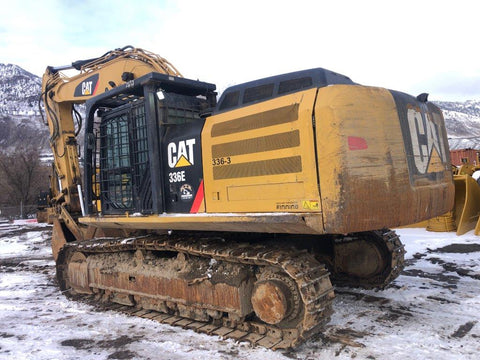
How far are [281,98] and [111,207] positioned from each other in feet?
10.6

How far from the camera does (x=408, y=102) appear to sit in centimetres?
452

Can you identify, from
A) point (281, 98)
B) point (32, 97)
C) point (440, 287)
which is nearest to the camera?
point (281, 98)

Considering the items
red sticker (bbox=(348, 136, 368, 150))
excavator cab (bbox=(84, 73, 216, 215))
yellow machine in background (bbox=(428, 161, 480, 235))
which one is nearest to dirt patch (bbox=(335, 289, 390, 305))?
red sticker (bbox=(348, 136, 368, 150))

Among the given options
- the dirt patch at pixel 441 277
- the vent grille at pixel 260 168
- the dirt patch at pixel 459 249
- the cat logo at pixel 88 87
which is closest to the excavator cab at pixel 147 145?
the vent grille at pixel 260 168

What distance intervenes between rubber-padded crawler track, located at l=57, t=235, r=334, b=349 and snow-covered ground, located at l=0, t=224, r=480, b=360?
0.16 meters

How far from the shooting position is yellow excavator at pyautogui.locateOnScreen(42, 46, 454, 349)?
3883 millimetres

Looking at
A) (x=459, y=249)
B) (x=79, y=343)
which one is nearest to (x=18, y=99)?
(x=459, y=249)

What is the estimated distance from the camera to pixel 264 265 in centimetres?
454

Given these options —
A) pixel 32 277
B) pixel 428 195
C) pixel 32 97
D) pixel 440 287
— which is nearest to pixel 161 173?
pixel 428 195

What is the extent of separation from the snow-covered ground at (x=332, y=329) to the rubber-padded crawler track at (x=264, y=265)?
6.3 inches

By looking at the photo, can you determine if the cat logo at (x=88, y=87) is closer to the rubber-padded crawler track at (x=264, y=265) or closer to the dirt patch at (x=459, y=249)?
the rubber-padded crawler track at (x=264, y=265)

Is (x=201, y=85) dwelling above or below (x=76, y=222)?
above

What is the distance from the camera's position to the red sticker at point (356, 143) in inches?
149

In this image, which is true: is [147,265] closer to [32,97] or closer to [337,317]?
[337,317]
